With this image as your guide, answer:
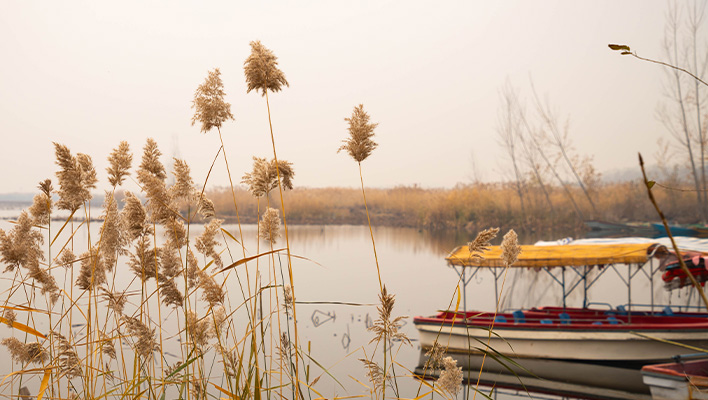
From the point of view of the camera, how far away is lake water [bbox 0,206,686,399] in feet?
39.1

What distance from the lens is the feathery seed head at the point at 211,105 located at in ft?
7.43

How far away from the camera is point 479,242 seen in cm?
207

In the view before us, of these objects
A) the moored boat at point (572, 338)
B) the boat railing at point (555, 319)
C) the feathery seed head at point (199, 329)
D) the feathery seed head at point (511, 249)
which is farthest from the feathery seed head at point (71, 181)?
the boat railing at point (555, 319)

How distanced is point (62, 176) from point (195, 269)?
2.14 feet

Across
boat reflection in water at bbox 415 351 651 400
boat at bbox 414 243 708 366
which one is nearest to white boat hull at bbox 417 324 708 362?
boat at bbox 414 243 708 366

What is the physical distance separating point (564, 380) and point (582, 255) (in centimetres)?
258

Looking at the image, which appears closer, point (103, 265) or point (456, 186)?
point (103, 265)

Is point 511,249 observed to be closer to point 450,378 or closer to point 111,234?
point 450,378

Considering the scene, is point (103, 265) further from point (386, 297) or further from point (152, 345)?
point (386, 297)

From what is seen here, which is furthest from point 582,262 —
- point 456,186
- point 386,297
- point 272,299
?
point 456,186

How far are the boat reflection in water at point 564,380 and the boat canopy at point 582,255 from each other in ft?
6.54

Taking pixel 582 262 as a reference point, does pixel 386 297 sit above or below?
above

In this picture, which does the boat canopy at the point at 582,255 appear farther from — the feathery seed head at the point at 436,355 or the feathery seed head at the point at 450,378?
the feathery seed head at the point at 450,378

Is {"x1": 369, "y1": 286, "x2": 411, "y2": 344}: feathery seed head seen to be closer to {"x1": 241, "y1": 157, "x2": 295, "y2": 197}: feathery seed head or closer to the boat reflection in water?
{"x1": 241, "y1": 157, "x2": 295, "y2": 197}: feathery seed head
